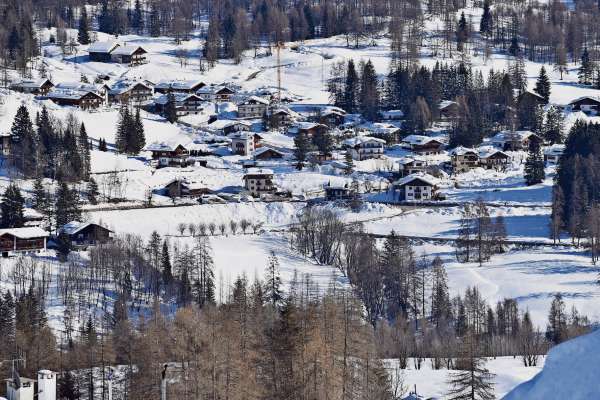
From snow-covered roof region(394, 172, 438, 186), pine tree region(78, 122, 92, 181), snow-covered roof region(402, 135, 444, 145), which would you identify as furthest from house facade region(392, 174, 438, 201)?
pine tree region(78, 122, 92, 181)

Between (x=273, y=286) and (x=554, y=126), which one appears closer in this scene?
(x=273, y=286)

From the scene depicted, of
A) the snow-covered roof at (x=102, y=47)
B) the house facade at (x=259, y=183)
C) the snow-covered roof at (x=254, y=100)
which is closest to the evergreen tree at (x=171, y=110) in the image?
the snow-covered roof at (x=254, y=100)

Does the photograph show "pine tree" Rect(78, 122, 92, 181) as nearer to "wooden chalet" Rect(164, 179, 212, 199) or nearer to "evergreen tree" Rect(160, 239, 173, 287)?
"wooden chalet" Rect(164, 179, 212, 199)

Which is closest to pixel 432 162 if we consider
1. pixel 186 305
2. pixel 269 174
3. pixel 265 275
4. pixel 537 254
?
pixel 269 174

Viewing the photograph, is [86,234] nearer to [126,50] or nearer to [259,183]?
[259,183]

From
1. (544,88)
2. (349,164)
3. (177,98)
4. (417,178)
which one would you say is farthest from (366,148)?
(544,88)

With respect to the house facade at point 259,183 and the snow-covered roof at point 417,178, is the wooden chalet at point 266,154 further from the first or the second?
the snow-covered roof at point 417,178
